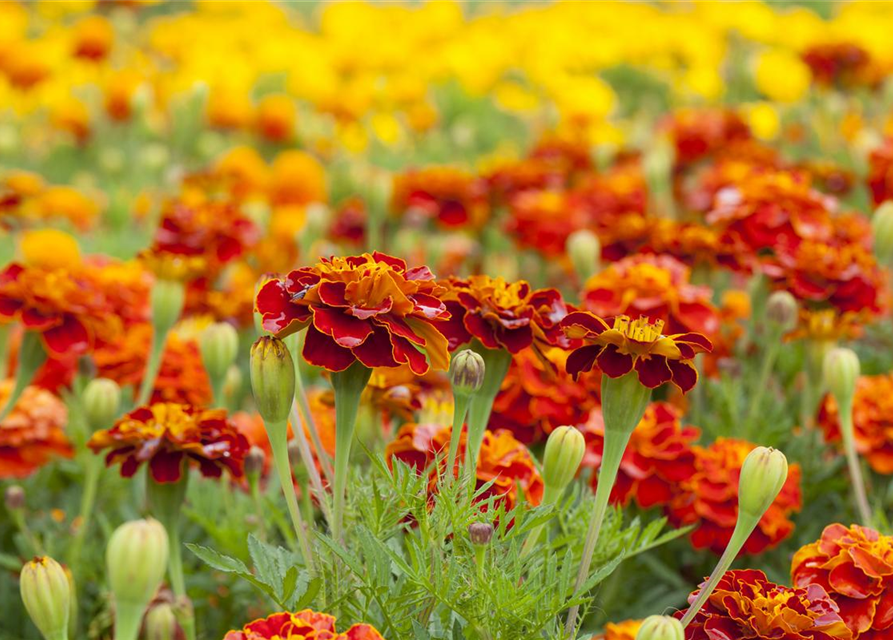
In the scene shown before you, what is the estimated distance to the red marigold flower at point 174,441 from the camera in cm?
128

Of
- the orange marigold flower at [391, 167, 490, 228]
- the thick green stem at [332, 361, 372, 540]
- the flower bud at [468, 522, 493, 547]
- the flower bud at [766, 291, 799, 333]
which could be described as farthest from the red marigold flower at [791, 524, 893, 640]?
the orange marigold flower at [391, 167, 490, 228]

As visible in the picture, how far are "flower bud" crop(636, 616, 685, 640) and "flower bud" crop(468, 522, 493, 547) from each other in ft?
0.48

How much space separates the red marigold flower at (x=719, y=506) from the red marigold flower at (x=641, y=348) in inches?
17.2

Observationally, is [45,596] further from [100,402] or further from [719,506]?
[719,506]

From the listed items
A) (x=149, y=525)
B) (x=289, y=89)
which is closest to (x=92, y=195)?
(x=289, y=89)

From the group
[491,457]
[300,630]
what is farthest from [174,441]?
[300,630]

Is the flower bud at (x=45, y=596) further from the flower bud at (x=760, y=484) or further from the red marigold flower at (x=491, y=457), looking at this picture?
the flower bud at (x=760, y=484)

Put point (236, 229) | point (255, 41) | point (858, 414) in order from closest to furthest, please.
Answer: point (858, 414)
point (236, 229)
point (255, 41)

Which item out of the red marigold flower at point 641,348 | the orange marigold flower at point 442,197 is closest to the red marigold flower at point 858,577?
the red marigold flower at point 641,348

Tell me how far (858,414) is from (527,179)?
1296mm

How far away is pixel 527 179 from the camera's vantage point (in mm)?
2795

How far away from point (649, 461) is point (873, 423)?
423mm

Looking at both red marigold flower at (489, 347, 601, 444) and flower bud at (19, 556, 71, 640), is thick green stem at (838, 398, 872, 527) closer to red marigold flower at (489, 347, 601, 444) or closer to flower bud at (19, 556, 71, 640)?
red marigold flower at (489, 347, 601, 444)

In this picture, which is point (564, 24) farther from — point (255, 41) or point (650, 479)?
point (650, 479)
